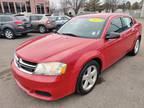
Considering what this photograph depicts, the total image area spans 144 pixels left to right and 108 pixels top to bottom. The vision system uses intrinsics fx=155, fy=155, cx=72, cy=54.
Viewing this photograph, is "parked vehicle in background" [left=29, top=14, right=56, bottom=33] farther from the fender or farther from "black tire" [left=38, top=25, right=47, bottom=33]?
the fender

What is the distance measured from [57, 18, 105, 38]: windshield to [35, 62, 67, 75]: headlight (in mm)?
1204

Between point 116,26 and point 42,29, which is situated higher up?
point 116,26

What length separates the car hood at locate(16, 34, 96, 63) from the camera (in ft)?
9.03

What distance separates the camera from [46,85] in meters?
2.51

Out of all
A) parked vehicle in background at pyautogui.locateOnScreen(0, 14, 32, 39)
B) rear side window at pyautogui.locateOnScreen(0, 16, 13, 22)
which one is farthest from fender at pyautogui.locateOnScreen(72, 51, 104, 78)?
rear side window at pyautogui.locateOnScreen(0, 16, 13, 22)

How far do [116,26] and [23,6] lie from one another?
33.9 metres

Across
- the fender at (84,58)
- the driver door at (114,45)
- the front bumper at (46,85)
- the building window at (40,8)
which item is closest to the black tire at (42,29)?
the driver door at (114,45)

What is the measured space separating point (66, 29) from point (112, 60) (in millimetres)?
1417

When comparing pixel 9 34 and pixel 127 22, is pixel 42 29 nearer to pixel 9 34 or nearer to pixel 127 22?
pixel 9 34

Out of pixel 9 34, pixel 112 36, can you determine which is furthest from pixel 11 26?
pixel 112 36

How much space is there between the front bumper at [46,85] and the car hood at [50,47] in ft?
1.04

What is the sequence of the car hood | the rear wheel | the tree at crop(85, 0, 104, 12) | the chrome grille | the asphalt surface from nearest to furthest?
the chrome grille
the car hood
the asphalt surface
the rear wheel
the tree at crop(85, 0, 104, 12)

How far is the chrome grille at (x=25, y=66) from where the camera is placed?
2649 millimetres

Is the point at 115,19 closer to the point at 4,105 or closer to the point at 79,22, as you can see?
the point at 79,22
